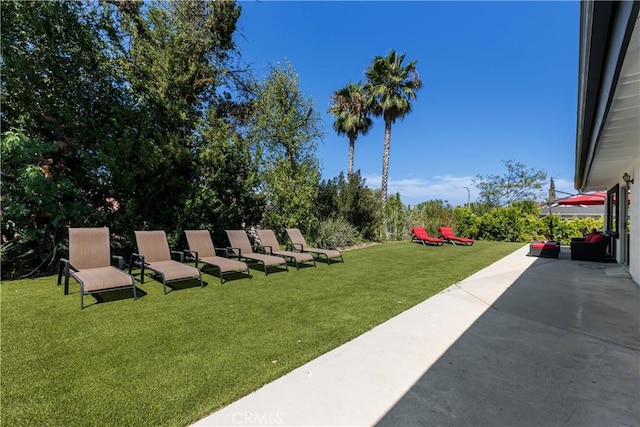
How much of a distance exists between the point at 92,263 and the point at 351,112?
17025 mm

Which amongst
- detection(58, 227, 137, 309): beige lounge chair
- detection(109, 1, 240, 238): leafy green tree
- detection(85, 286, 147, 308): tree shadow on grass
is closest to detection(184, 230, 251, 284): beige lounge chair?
detection(109, 1, 240, 238): leafy green tree

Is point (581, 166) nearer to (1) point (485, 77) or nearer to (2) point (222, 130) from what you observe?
(2) point (222, 130)

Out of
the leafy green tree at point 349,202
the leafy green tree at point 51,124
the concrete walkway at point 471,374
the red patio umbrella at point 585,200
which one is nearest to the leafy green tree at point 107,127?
the leafy green tree at point 51,124

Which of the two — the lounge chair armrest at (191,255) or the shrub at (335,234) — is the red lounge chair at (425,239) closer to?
the shrub at (335,234)

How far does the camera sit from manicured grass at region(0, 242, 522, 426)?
2.28m

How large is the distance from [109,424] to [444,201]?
20673 mm

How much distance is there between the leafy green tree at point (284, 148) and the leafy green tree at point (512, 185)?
2238cm

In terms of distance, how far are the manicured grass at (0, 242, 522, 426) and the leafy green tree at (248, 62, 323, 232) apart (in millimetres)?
4949

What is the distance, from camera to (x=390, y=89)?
58.5 feet

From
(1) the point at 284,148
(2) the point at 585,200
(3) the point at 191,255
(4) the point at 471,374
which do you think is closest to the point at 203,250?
(3) the point at 191,255

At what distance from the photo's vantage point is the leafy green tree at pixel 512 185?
27.4 metres

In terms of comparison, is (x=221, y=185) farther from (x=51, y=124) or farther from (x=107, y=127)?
(x=51, y=124)

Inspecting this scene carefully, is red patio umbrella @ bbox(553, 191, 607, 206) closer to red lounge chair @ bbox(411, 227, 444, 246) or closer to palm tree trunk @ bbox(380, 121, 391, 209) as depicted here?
red lounge chair @ bbox(411, 227, 444, 246)

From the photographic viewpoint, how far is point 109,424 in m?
2.06
